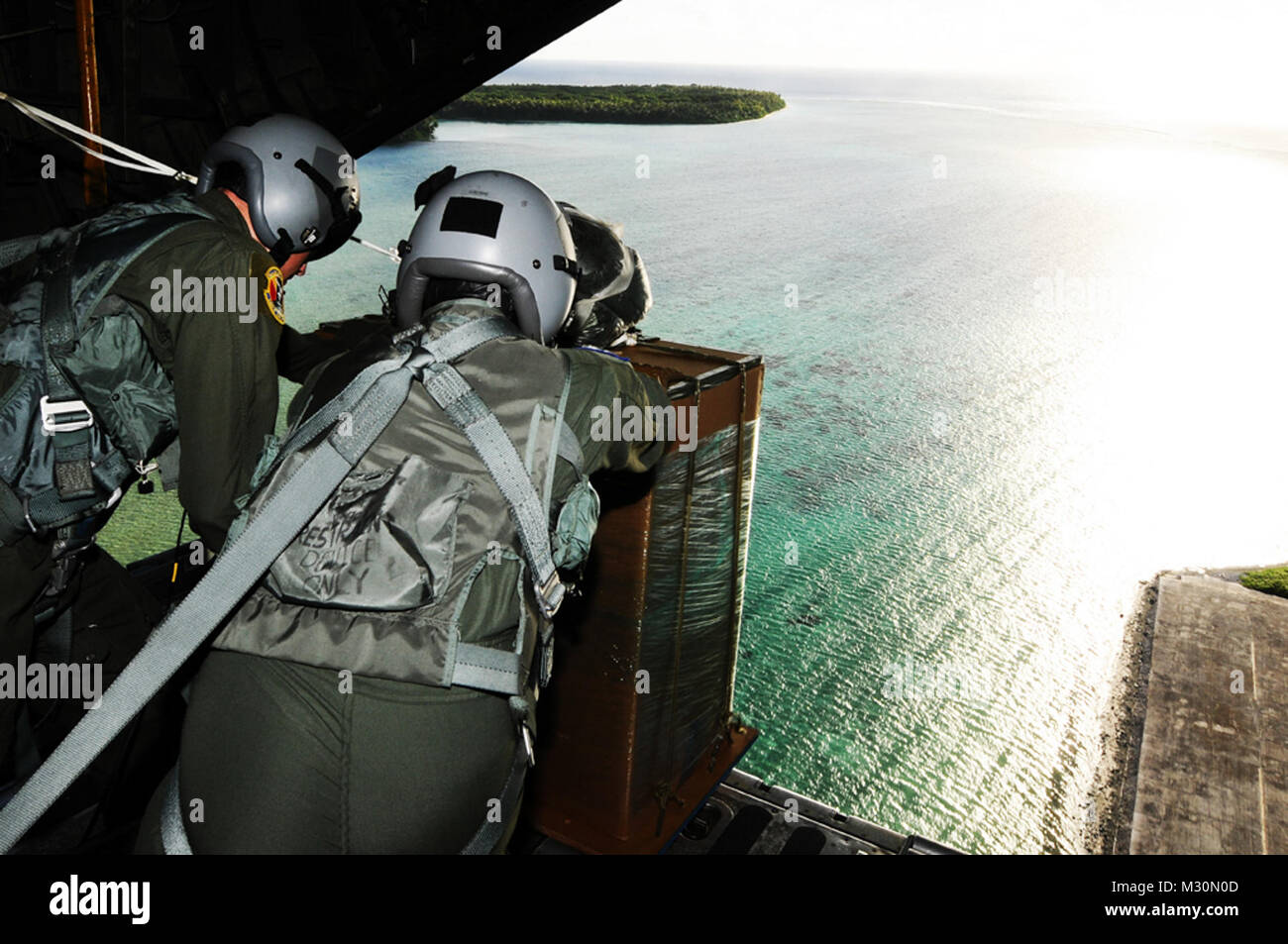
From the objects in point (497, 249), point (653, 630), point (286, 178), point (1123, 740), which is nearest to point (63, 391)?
point (286, 178)

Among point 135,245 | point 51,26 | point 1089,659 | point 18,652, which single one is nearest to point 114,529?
point 51,26

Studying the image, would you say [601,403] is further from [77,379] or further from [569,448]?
[77,379]

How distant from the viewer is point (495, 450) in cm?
134

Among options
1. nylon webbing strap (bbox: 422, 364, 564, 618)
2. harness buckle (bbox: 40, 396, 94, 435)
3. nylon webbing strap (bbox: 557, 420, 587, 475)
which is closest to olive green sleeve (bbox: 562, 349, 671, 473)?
nylon webbing strap (bbox: 557, 420, 587, 475)

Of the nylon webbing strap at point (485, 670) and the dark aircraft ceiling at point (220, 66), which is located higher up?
the dark aircraft ceiling at point (220, 66)

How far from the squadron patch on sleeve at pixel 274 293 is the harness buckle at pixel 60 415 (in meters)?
0.42

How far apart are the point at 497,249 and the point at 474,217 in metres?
0.07

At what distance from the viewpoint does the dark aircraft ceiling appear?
3316 millimetres

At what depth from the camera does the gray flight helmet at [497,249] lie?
155 cm

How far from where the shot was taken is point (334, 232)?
7.45ft

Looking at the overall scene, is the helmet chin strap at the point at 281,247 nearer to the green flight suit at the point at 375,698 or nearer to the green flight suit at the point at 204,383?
the green flight suit at the point at 204,383

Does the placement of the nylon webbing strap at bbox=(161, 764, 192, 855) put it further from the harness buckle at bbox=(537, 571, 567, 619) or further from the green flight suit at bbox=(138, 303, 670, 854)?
the harness buckle at bbox=(537, 571, 567, 619)

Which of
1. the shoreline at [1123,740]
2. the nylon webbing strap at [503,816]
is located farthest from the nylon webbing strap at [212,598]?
the shoreline at [1123,740]
